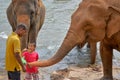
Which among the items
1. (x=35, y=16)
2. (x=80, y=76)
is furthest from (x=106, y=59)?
(x=35, y=16)

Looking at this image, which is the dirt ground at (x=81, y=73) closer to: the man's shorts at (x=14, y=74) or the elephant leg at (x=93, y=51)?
the elephant leg at (x=93, y=51)

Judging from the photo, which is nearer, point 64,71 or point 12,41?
point 12,41

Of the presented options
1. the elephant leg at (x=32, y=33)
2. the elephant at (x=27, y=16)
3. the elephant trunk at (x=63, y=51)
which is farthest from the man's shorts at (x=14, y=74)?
the elephant leg at (x=32, y=33)

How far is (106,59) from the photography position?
24.0ft

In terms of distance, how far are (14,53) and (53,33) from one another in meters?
7.06

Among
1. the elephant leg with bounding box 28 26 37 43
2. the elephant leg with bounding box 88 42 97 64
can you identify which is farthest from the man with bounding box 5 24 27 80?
the elephant leg with bounding box 28 26 37 43

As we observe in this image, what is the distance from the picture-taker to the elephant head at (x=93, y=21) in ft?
19.2

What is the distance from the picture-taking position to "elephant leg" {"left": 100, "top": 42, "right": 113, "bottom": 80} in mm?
7108

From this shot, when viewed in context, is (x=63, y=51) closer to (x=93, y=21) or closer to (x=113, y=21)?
(x=93, y=21)

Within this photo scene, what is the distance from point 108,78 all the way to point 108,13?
1.89 meters

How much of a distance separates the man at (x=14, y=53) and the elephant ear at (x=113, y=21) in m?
1.47

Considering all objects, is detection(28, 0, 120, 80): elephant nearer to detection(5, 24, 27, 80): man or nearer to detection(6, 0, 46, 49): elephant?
detection(5, 24, 27, 80): man

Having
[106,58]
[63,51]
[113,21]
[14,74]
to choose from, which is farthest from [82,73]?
[63,51]

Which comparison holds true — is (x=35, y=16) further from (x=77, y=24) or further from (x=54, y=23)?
(x=54, y=23)
